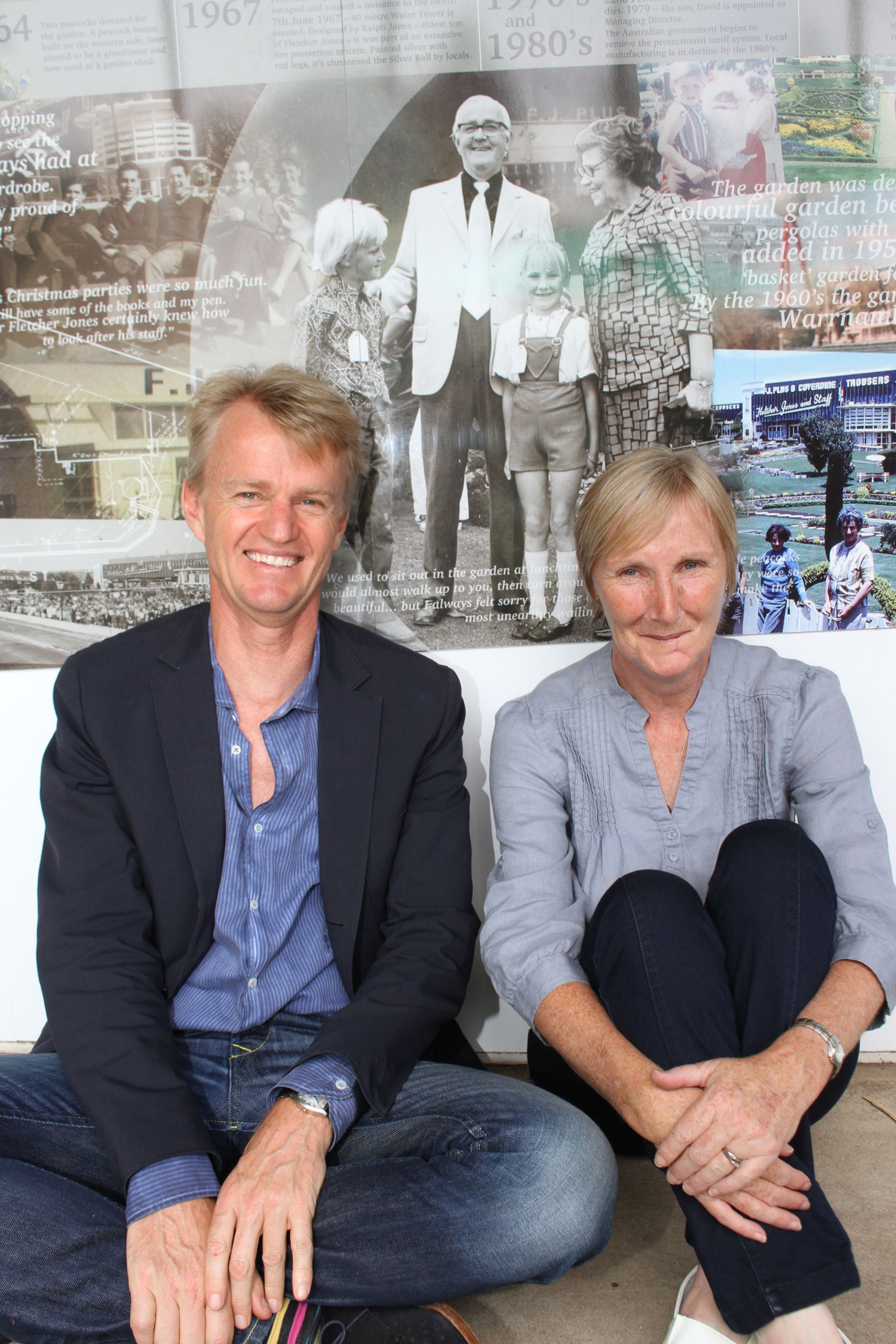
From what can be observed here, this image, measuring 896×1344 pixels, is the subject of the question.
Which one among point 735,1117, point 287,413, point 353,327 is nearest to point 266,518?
point 287,413

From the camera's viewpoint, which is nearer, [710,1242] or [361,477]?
[710,1242]

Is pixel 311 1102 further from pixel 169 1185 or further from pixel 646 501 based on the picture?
pixel 646 501

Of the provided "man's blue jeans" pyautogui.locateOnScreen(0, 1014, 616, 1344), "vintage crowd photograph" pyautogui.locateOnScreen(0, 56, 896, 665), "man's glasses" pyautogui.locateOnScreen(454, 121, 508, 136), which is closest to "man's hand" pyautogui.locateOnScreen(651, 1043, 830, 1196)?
"man's blue jeans" pyautogui.locateOnScreen(0, 1014, 616, 1344)

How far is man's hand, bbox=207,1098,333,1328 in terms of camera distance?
1.21m

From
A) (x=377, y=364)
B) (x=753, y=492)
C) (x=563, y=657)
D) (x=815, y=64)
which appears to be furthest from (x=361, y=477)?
(x=815, y=64)

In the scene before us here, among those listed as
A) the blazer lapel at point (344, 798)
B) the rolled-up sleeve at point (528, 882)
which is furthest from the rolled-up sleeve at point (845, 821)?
the blazer lapel at point (344, 798)

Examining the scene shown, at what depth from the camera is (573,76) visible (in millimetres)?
2020

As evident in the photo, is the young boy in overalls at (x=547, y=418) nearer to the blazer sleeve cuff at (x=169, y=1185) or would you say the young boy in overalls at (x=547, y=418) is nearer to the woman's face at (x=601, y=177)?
the woman's face at (x=601, y=177)

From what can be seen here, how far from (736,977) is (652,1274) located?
21.8 inches

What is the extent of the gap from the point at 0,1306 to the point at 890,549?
6.78 ft

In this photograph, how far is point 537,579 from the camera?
2.15 metres

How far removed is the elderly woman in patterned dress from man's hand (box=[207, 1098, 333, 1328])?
58.3 inches

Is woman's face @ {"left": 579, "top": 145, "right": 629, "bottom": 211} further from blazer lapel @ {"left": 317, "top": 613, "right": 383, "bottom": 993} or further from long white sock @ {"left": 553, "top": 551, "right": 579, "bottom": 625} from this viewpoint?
blazer lapel @ {"left": 317, "top": 613, "right": 383, "bottom": 993}

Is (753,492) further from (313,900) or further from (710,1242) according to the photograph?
(710,1242)
